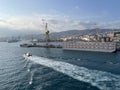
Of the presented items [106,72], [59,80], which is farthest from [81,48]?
[59,80]

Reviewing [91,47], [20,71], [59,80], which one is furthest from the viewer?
[91,47]

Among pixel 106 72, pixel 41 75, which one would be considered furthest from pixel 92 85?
pixel 41 75

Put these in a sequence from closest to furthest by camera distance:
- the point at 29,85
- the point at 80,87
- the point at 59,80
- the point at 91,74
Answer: the point at 80,87 → the point at 29,85 → the point at 59,80 → the point at 91,74

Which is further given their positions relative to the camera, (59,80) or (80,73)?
(80,73)

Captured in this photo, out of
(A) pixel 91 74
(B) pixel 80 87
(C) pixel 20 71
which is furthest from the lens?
(C) pixel 20 71

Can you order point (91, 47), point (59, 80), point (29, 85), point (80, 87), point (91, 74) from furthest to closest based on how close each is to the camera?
point (91, 47) < point (91, 74) < point (59, 80) < point (29, 85) < point (80, 87)

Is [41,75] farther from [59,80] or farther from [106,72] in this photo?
[106,72]

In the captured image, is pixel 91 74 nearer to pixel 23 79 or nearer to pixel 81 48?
pixel 23 79

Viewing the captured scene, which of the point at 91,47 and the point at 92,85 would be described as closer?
the point at 92,85
